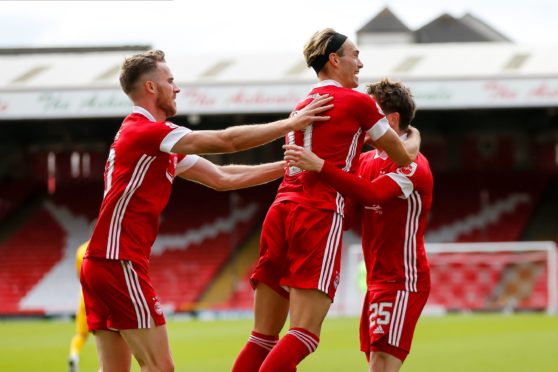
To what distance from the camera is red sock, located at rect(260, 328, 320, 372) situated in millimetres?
5125

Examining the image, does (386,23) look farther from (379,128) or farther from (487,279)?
(379,128)

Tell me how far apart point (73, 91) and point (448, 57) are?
30.6 feet

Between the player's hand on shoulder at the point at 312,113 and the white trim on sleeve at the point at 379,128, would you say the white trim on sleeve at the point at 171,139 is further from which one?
the white trim on sleeve at the point at 379,128

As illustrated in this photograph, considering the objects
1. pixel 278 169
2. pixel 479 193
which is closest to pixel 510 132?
pixel 479 193

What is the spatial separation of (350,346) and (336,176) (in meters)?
8.70

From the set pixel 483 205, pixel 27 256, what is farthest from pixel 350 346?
pixel 27 256

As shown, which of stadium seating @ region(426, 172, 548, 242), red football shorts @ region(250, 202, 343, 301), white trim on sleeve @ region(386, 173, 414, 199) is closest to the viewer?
red football shorts @ region(250, 202, 343, 301)

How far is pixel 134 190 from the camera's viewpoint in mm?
5203

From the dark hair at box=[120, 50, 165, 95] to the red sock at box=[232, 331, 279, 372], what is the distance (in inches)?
61.1

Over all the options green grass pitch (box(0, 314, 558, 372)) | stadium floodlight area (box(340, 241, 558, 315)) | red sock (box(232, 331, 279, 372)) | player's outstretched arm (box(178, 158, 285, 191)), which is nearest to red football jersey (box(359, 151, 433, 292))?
player's outstretched arm (box(178, 158, 285, 191))

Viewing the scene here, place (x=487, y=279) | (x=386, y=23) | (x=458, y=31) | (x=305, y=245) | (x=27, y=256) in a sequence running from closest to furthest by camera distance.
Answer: (x=305, y=245), (x=487, y=279), (x=27, y=256), (x=386, y=23), (x=458, y=31)

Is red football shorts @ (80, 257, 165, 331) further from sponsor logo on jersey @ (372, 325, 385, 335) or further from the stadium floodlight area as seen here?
the stadium floodlight area

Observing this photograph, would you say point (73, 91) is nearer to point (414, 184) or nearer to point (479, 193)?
point (479, 193)

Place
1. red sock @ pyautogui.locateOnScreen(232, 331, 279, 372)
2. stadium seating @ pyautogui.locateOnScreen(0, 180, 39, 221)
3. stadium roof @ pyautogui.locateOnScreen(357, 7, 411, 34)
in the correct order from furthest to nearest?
stadium roof @ pyautogui.locateOnScreen(357, 7, 411, 34)
stadium seating @ pyautogui.locateOnScreen(0, 180, 39, 221)
red sock @ pyautogui.locateOnScreen(232, 331, 279, 372)
